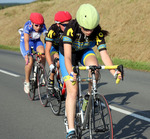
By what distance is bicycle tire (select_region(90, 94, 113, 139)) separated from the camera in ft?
12.9

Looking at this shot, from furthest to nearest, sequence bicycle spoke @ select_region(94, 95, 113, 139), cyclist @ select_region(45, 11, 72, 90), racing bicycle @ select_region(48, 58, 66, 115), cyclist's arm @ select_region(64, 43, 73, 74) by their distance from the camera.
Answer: racing bicycle @ select_region(48, 58, 66, 115), cyclist @ select_region(45, 11, 72, 90), cyclist's arm @ select_region(64, 43, 73, 74), bicycle spoke @ select_region(94, 95, 113, 139)

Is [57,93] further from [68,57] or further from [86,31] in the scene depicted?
[86,31]

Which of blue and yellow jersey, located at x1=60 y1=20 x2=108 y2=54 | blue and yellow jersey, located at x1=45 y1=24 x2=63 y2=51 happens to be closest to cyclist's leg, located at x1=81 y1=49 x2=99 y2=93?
blue and yellow jersey, located at x1=60 y1=20 x2=108 y2=54

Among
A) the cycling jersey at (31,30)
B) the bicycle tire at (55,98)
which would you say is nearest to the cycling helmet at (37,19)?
the cycling jersey at (31,30)

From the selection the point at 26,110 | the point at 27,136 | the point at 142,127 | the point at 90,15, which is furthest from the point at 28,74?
the point at 90,15

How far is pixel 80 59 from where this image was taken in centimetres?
541

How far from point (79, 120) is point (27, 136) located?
1.21 metres

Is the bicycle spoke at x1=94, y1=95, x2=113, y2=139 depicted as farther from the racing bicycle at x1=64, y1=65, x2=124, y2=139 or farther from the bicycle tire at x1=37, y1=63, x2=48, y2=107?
the bicycle tire at x1=37, y1=63, x2=48, y2=107

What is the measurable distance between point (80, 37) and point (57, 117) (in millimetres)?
2249

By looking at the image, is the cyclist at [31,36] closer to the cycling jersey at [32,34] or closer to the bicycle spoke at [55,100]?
the cycling jersey at [32,34]

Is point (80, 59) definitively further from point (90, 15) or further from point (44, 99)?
point (44, 99)

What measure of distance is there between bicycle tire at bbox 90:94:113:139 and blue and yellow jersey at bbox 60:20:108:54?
100cm

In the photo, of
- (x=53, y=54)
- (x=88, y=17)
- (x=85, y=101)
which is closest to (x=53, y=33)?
(x=53, y=54)

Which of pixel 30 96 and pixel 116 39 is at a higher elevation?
pixel 116 39
